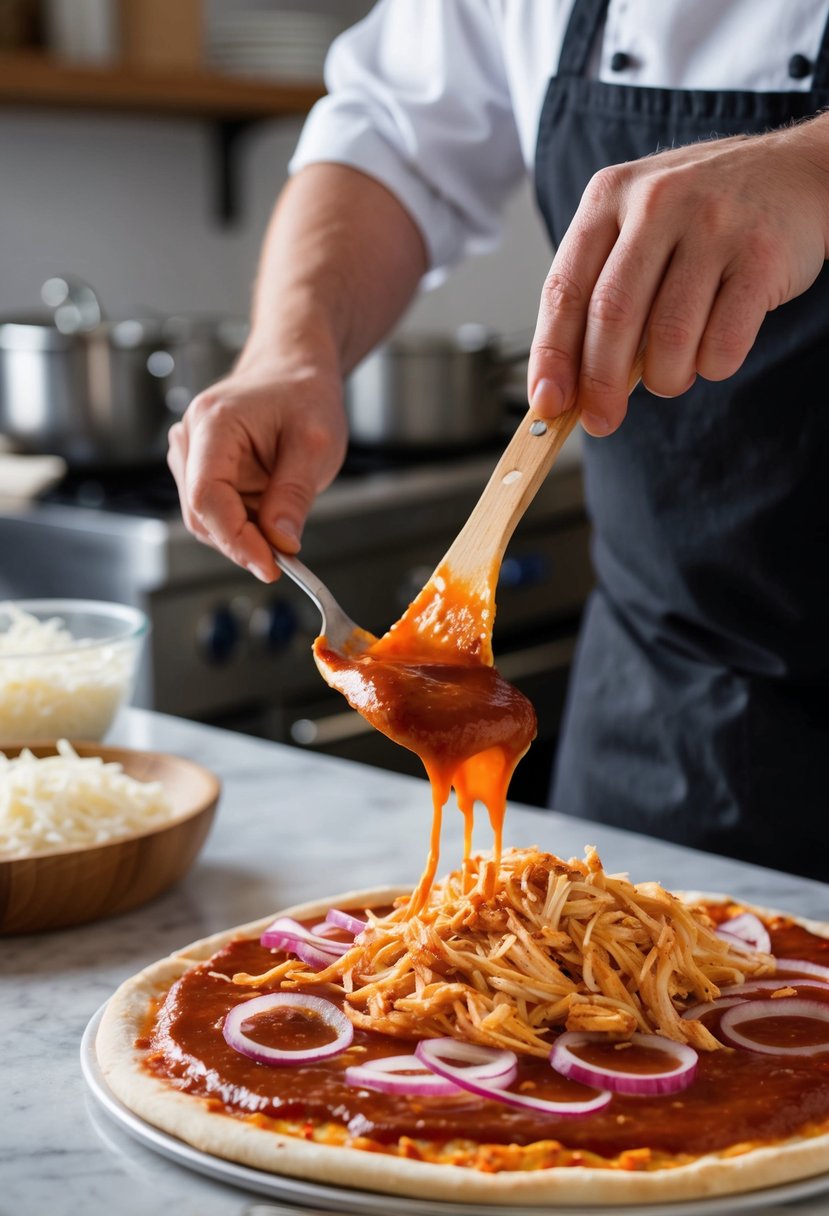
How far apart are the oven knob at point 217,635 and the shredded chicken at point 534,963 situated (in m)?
1.68

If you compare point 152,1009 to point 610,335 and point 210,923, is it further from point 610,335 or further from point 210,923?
point 610,335

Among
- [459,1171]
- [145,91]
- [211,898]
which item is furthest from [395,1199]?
[145,91]

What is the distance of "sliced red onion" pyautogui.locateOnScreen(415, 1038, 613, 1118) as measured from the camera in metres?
1.20

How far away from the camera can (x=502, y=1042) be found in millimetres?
1287

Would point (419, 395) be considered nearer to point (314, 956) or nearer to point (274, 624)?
point (274, 624)

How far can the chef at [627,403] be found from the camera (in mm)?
1862

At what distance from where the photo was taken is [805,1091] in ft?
4.01

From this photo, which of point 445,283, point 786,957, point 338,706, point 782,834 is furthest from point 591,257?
→ point 445,283

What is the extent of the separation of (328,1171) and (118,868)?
1.68 feet

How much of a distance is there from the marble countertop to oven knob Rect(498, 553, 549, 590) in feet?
4.97

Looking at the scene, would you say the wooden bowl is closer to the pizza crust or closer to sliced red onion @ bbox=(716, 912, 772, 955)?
the pizza crust

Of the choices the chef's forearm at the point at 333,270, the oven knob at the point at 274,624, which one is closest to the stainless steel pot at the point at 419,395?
the oven knob at the point at 274,624

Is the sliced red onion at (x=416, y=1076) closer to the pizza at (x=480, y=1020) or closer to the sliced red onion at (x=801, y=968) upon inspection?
the pizza at (x=480, y=1020)

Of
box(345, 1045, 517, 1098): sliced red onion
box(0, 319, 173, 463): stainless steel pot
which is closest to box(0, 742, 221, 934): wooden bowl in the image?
box(345, 1045, 517, 1098): sliced red onion
